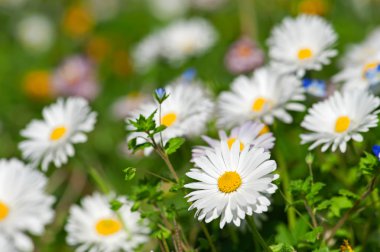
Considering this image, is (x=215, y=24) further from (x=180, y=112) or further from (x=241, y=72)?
(x=180, y=112)

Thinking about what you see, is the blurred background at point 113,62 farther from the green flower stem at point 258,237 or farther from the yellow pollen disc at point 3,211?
the green flower stem at point 258,237

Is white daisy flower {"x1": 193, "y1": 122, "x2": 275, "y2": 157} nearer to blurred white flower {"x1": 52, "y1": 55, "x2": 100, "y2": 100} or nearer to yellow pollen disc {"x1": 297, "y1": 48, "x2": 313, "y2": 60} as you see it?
yellow pollen disc {"x1": 297, "y1": 48, "x2": 313, "y2": 60}

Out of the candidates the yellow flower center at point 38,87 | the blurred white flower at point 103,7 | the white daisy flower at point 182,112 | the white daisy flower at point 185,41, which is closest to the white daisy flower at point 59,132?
the white daisy flower at point 182,112

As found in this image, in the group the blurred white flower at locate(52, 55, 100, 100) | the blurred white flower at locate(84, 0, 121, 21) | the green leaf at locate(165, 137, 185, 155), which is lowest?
the green leaf at locate(165, 137, 185, 155)

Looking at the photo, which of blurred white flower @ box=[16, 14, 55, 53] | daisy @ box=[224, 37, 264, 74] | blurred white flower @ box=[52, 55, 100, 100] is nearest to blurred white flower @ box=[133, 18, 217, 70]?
blurred white flower @ box=[52, 55, 100, 100]

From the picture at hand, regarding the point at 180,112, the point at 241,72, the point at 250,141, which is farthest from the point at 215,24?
the point at 250,141

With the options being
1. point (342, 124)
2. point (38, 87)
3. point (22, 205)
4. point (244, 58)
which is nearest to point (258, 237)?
point (342, 124)

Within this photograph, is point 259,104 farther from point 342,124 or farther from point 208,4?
point 208,4
